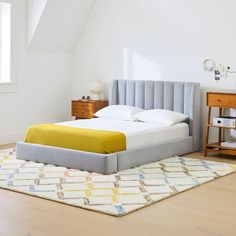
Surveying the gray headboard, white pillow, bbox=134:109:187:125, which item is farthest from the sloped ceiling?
white pillow, bbox=134:109:187:125

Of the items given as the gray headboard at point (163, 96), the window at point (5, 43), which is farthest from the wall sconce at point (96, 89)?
the window at point (5, 43)

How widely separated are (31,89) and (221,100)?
2.64 meters

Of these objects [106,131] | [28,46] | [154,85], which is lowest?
[106,131]

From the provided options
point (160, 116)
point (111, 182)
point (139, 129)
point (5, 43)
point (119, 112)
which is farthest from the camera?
point (5, 43)

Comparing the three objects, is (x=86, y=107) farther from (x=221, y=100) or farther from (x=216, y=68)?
(x=221, y=100)

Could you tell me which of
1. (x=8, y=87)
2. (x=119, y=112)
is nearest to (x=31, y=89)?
(x=8, y=87)

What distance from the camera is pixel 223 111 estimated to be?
6.73 metres

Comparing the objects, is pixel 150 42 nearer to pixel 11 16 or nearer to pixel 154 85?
pixel 154 85

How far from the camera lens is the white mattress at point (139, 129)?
19.1 feet

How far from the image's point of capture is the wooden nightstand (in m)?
7.46

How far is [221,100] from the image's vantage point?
6.28 m

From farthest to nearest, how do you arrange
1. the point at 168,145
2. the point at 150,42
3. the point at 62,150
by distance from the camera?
1. the point at 150,42
2. the point at 168,145
3. the point at 62,150

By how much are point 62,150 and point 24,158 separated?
575mm

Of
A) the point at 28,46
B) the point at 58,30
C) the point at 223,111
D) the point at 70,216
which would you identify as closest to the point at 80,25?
the point at 58,30
